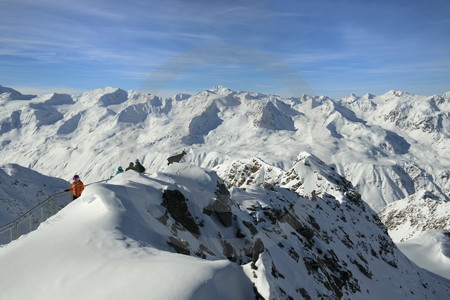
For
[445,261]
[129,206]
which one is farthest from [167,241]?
[445,261]

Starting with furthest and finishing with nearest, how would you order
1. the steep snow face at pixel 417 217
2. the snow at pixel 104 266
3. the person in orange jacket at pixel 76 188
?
1. the steep snow face at pixel 417 217
2. the person in orange jacket at pixel 76 188
3. the snow at pixel 104 266

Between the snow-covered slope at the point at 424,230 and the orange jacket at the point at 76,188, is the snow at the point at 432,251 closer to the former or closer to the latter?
the snow-covered slope at the point at 424,230

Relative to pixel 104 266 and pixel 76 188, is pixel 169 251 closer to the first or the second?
pixel 104 266

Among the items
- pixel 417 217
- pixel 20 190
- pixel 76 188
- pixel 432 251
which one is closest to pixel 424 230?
pixel 417 217

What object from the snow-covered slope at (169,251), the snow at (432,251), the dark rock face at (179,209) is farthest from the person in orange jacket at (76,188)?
the snow at (432,251)

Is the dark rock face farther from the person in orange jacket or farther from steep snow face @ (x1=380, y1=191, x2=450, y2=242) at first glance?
steep snow face @ (x1=380, y1=191, x2=450, y2=242)

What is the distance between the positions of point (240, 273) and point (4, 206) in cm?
7622

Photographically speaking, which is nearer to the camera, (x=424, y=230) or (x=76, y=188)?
(x=76, y=188)

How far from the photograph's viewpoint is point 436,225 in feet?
535

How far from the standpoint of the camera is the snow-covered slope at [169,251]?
1362 centimetres

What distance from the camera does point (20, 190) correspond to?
370 feet

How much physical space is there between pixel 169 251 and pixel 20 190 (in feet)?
377

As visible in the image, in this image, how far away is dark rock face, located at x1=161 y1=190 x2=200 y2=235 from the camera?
76.8ft

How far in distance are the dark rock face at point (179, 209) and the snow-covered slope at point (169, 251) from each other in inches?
3.1
